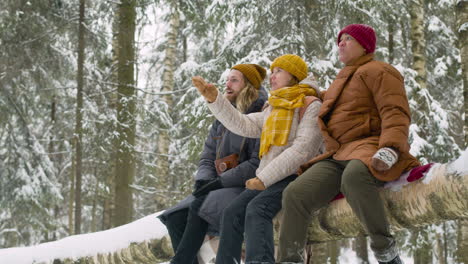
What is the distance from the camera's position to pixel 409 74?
8.64 meters

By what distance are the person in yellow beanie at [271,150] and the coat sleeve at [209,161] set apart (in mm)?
542

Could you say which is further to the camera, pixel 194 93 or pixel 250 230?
pixel 194 93

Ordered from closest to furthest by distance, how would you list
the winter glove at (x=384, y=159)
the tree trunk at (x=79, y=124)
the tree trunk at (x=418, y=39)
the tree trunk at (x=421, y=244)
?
the winter glove at (x=384, y=159)
the tree trunk at (x=79, y=124)
the tree trunk at (x=421, y=244)
the tree trunk at (x=418, y=39)

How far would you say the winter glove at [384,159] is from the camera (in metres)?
2.91

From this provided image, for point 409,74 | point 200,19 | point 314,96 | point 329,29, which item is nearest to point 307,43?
point 329,29

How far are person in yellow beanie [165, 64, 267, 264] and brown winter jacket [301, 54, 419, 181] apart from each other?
27.3 inches

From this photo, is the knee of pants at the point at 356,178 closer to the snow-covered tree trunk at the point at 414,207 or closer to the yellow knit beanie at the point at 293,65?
the snow-covered tree trunk at the point at 414,207

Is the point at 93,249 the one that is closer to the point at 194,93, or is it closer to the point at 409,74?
the point at 194,93

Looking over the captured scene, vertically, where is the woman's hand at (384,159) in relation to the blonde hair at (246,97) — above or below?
below

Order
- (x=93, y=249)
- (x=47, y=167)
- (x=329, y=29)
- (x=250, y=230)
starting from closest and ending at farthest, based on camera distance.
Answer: (x=250, y=230) → (x=93, y=249) → (x=329, y=29) → (x=47, y=167)

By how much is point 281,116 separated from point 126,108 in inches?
241

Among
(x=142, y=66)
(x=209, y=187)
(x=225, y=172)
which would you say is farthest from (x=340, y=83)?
(x=142, y=66)

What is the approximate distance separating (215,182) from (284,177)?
Answer: 69 centimetres

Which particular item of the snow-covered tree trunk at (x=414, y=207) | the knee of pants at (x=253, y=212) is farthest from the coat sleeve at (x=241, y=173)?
the snow-covered tree trunk at (x=414, y=207)
